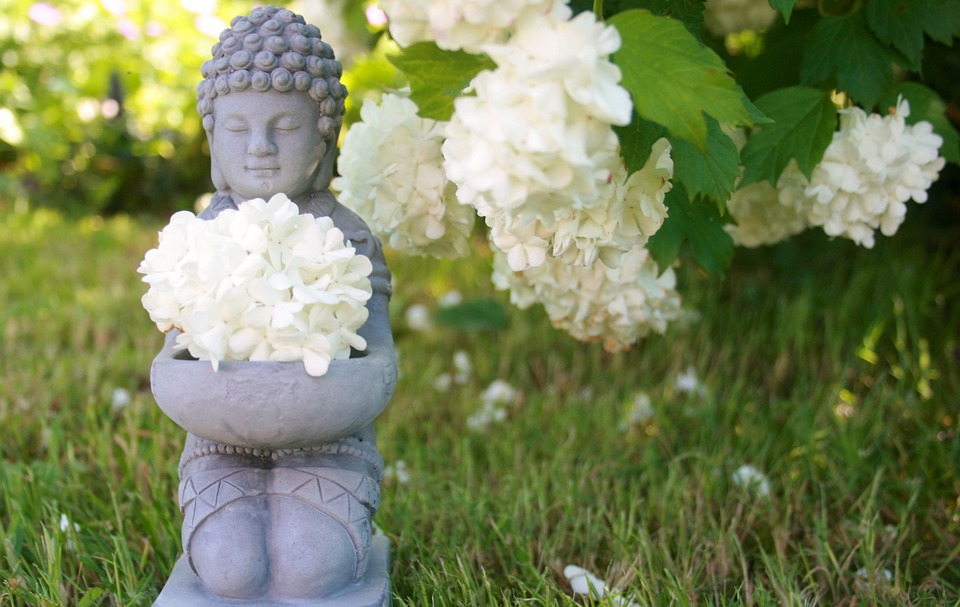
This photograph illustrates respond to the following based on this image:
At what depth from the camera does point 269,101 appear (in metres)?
1.59

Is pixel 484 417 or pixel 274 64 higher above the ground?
pixel 274 64

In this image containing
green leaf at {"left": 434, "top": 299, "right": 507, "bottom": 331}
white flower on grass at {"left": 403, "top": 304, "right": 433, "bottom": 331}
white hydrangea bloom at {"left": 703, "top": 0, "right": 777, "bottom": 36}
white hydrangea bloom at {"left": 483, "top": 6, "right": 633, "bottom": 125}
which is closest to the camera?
white hydrangea bloom at {"left": 483, "top": 6, "right": 633, "bottom": 125}

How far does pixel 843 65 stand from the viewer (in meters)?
1.91

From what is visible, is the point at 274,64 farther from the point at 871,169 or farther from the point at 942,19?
the point at 942,19

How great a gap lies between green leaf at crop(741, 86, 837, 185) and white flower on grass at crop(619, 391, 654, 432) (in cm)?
108

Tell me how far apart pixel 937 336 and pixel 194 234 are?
2.65 m

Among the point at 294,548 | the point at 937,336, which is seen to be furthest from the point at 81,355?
the point at 937,336

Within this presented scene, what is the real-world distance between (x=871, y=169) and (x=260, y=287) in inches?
47.1

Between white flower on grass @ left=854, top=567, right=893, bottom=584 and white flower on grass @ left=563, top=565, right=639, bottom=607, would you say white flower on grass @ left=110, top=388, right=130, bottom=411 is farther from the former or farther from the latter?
white flower on grass @ left=854, top=567, right=893, bottom=584

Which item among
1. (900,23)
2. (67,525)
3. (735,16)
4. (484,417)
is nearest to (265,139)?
(67,525)

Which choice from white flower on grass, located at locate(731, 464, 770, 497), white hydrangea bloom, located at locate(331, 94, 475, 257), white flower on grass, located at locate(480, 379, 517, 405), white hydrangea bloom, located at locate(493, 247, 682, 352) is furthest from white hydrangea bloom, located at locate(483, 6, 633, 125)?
white flower on grass, located at locate(480, 379, 517, 405)

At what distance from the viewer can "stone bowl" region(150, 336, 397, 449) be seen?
1389 mm

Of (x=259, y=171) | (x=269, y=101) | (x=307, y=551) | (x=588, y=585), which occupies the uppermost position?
(x=269, y=101)

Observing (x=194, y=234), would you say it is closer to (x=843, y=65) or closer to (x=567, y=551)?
(x=567, y=551)
